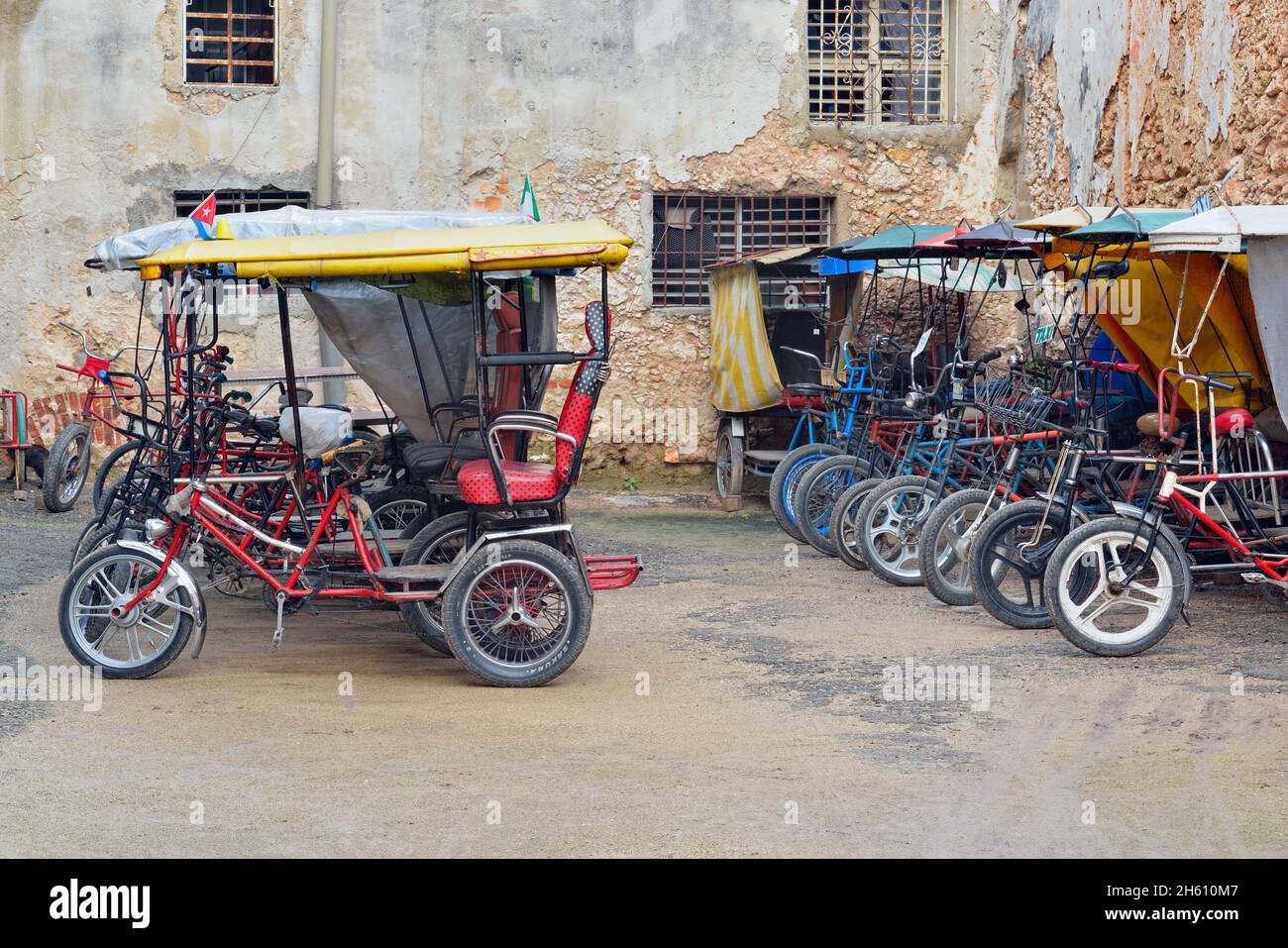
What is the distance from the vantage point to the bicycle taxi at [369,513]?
275 inches

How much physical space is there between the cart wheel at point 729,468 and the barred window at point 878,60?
130 inches

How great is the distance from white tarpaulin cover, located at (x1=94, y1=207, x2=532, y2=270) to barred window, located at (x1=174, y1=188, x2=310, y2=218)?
185 inches

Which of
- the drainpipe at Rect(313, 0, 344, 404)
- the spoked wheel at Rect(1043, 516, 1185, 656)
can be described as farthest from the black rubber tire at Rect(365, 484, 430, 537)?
the drainpipe at Rect(313, 0, 344, 404)

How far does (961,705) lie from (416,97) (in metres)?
9.65

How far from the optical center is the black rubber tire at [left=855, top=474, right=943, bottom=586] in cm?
983

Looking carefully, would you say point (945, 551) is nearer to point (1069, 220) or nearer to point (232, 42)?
point (1069, 220)

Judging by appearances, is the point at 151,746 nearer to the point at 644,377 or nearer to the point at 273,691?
the point at 273,691

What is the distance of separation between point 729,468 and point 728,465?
0.06 metres

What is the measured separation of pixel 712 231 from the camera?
49.2 ft

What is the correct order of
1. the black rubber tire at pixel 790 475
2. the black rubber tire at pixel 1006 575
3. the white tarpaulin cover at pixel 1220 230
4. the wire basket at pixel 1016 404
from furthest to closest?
the black rubber tire at pixel 790 475 < the wire basket at pixel 1016 404 < the black rubber tire at pixel 1006 575 < the white tarpaulin cover at pixel 1220 230

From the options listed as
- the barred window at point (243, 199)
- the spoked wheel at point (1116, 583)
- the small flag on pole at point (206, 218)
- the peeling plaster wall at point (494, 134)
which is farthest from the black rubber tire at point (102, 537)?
the barred window at point (243, 199)

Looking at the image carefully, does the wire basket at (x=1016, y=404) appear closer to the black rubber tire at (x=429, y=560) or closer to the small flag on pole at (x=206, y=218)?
the black rubber tire at (x=429, y=560)

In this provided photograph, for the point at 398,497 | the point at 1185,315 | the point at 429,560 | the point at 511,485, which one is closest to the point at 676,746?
the point at 511,485

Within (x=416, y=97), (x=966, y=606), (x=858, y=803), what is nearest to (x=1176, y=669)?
(x=966, y=606)
